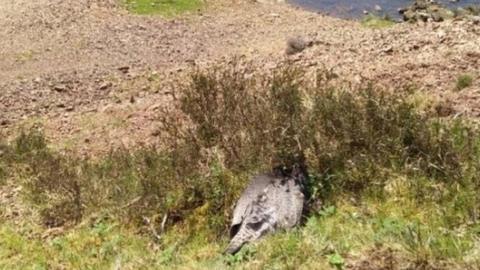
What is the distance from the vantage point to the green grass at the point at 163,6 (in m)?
19.4

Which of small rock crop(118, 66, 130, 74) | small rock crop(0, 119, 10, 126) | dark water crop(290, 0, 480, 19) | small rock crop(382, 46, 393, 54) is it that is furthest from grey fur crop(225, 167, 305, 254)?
dark water crop(290, 0, 480, 19)

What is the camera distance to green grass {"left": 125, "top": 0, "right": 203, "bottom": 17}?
19391 millimetres

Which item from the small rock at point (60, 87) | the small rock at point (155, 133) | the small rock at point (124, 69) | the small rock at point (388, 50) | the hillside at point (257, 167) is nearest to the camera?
the hillside at point (257, 167)

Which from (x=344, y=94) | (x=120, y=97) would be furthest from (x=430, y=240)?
(x=120, y=97)

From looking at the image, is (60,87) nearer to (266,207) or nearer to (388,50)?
(388,50)

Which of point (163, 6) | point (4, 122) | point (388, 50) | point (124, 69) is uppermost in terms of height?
point (388, 50)

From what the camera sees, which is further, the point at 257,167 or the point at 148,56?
the point at 148,56

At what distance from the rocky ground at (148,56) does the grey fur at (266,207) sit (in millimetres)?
2363

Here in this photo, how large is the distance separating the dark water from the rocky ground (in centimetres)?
155

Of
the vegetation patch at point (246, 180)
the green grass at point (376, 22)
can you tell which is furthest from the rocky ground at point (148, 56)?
the vegetation patch at point (246, 180)

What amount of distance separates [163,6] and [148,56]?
4.97 meters

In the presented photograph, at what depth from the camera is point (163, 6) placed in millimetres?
19875

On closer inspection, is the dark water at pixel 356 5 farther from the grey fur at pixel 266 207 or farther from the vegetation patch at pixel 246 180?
the grey fur at pixel 266 207

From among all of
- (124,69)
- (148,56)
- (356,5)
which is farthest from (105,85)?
(356,5)
